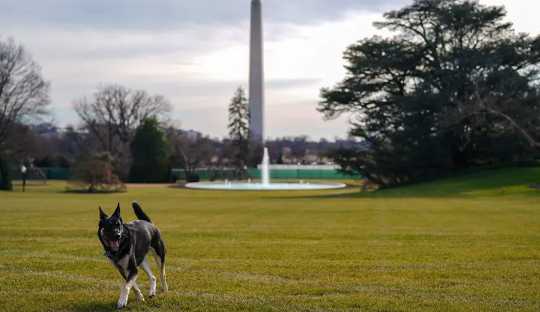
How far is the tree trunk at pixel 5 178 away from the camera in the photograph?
184 feet

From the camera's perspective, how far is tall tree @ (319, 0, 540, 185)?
147ft

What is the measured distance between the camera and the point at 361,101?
52594 mm

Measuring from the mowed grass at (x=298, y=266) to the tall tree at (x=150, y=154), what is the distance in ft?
157

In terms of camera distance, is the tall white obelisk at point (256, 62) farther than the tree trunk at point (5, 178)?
Yes

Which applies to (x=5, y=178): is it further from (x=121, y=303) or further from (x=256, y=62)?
(x=121, y=303)

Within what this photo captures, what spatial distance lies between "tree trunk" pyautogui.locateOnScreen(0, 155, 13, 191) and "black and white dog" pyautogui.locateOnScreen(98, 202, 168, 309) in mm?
52142

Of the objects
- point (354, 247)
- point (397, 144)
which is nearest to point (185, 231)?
point (354, 247)

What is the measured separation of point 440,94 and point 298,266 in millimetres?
37781

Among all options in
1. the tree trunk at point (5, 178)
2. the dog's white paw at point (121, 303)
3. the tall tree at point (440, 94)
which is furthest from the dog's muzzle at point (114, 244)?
the tree trunk at point (5, 178)

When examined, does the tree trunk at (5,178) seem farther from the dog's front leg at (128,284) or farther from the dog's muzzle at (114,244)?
the dog's muzzle at (114,244)

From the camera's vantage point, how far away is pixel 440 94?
46.2 m

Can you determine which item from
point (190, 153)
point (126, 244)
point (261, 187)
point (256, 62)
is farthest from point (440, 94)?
point (190, 153)

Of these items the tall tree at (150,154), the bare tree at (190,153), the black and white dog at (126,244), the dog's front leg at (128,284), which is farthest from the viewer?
the bare tree at (190,153)

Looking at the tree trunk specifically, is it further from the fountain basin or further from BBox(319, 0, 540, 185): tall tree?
BBox(319, 0, 540, 185): tall tree
